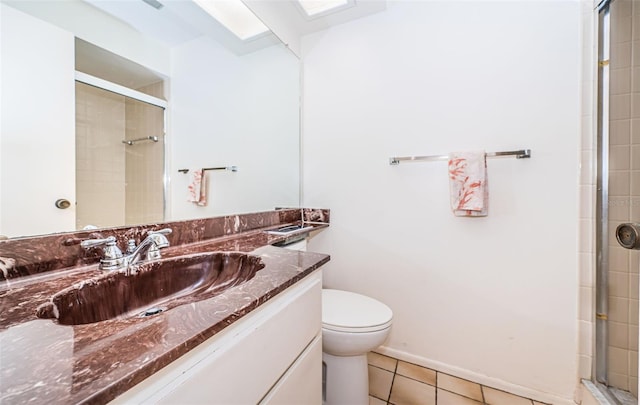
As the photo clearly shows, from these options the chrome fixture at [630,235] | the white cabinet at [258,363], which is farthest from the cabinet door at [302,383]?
the chrome fixture at [630,235]

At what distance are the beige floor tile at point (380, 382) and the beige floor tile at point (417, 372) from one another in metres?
0.08

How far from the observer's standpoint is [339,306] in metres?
1.24

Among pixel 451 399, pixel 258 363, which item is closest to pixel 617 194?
pixel 451 399

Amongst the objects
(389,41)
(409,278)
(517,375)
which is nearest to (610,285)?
(517,375)

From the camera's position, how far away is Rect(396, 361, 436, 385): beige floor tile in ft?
4.47

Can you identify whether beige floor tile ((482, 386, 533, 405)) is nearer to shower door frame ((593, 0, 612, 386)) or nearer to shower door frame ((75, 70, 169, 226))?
shower door frame ((593, 0, 612, 386))

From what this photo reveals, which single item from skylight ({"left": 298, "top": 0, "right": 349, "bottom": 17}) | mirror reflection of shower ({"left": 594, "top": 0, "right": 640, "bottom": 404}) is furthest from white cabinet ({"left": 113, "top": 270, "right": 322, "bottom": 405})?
skylight ({"left": 298, "top": 0, "right": 349, "bottom": 17})

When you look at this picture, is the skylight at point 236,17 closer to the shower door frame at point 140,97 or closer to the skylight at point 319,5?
the skylight at point 319,5

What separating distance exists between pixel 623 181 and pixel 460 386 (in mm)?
1198

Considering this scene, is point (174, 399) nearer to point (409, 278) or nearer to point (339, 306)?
point (339, 306)

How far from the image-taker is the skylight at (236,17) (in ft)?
4.14

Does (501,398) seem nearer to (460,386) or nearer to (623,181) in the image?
(460,386)

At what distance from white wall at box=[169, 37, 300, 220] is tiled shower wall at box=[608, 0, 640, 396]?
158 centimetres

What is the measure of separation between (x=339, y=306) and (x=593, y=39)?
167 centimetres
